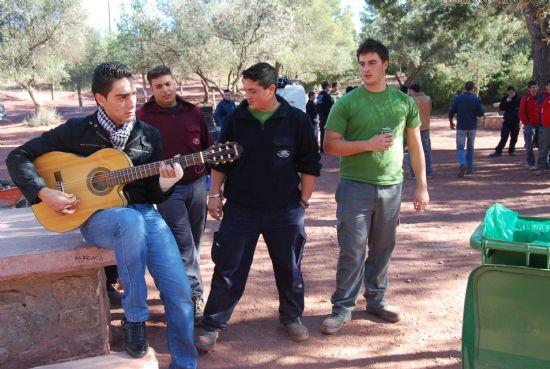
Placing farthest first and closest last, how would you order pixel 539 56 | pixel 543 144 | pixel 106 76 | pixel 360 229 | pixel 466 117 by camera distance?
pixel 539 56 → pixel 466 117 → pixel 543 144 → pixel 360 229 → pixel 106 76

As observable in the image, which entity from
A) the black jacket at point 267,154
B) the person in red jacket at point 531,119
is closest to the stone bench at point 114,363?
the black jacket at point 267,154

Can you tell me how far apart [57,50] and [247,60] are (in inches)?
362

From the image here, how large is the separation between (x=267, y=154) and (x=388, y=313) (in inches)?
63.2

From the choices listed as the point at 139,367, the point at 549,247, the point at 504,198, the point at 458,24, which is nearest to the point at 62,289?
the point at 139,367

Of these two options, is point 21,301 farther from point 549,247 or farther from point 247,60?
point 247,60

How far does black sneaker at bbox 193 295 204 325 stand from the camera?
414 cm

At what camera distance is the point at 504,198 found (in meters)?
8.67

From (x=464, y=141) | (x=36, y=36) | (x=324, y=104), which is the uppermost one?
(x=36, y=36)

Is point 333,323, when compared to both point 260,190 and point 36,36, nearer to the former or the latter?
point 260,190

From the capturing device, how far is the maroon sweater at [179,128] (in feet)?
13.3

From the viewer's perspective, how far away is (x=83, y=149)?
3230 mm

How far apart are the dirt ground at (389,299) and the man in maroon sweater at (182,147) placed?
0.52 meters

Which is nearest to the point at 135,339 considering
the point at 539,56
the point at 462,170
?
the point at 462,170

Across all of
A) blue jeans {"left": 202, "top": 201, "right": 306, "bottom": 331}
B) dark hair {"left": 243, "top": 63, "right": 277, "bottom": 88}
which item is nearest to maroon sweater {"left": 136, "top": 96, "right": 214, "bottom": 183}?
blue jeans {"left": 202, "top": 201, "right": 306, "bottom": 331}
